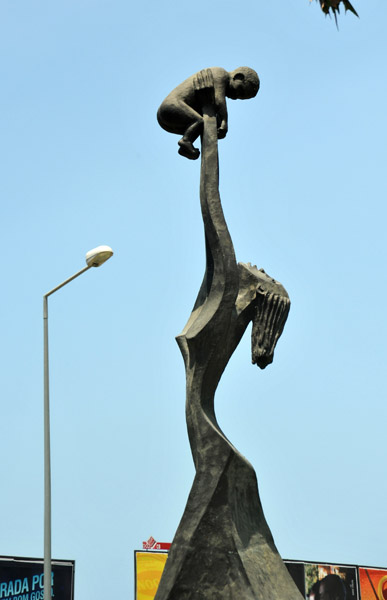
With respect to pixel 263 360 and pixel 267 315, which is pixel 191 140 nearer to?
pixel 267 315

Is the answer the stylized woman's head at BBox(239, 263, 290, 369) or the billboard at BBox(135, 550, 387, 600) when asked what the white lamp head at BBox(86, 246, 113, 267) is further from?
the billboard at BBox(135, 550, 387, 600)

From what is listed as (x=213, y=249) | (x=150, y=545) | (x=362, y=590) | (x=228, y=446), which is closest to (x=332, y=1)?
(x=213, y=249)

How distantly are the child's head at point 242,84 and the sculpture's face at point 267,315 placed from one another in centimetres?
195

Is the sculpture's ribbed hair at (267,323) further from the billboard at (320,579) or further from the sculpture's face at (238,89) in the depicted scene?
the billboard at (320,579)

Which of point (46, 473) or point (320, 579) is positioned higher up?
point (320, 579)

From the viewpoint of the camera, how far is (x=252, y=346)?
1005 centimetres

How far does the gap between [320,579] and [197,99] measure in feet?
61.7

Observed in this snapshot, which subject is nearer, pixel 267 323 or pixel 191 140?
pixel 267 323

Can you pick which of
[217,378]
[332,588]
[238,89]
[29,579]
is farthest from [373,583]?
[238,89]

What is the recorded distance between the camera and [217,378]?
31.5 feet

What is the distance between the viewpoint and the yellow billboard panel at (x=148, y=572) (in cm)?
2528

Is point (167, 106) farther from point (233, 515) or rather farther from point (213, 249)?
point (233, 515)

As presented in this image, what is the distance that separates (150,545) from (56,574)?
911cm

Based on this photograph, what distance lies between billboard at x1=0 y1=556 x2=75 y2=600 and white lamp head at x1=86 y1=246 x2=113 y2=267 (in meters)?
10.2
